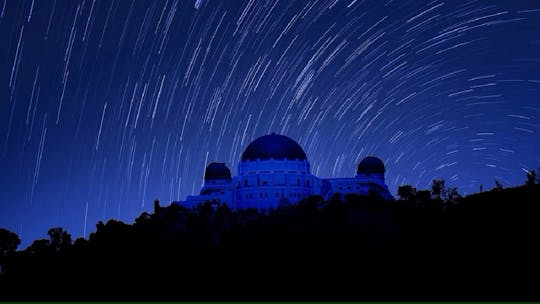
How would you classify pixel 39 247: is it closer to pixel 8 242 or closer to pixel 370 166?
pixel 8 242

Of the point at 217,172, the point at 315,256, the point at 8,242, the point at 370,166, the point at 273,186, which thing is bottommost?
the point at 315,256

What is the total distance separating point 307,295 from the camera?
58.3m

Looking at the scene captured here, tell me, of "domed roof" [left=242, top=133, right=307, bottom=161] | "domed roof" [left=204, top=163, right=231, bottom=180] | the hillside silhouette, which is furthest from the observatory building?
the hillside silhouette

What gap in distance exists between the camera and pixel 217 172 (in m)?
119

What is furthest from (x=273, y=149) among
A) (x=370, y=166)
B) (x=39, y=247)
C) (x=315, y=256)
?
(x=315, y=256)

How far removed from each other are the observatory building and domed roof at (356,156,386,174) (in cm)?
298

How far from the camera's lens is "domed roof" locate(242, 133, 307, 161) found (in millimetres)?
116125

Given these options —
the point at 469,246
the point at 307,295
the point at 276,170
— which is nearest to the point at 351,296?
the point at 307,295

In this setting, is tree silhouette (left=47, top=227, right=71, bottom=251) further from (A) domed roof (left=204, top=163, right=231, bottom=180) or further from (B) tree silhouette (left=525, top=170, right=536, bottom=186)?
(B) tree silhouette (left=525, top=170, right=536, bottom=186)

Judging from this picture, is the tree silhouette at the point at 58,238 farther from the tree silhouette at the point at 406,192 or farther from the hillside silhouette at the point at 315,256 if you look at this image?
the tree silhouette at the point at 406,192

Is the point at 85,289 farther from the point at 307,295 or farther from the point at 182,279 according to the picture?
the point at 307,295

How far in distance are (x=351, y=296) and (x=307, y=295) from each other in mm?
4366

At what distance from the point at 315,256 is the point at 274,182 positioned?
43.6m

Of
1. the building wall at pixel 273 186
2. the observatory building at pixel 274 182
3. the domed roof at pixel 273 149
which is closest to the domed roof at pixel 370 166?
the observatory building at pixel 274 182
